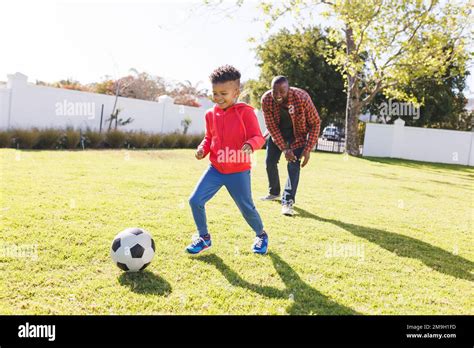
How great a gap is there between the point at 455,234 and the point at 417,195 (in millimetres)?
3427

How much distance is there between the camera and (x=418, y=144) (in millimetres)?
21391

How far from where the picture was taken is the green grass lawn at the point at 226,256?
9.43ft

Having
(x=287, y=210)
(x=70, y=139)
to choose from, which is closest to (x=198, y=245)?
(x=287, y=210)

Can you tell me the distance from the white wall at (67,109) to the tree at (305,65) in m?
7.31

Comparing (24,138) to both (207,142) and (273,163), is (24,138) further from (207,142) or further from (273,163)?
(207,142)

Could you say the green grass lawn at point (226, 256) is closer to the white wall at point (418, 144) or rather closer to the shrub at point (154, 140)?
the shrub at point (154, 140)

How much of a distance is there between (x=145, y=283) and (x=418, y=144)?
70.3 feet

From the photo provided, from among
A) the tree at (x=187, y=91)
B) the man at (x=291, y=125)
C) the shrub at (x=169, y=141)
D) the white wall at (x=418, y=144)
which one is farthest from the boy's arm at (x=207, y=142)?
the tree at (x=187, y=91)

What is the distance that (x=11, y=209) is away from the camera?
4.84 meters

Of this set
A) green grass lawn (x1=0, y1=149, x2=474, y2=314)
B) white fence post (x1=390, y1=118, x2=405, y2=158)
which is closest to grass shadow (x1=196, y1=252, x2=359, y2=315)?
green grass lawn (x1=0, y1=149, x2=474, y2=314)

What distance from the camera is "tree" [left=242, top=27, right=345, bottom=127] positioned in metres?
23.7
